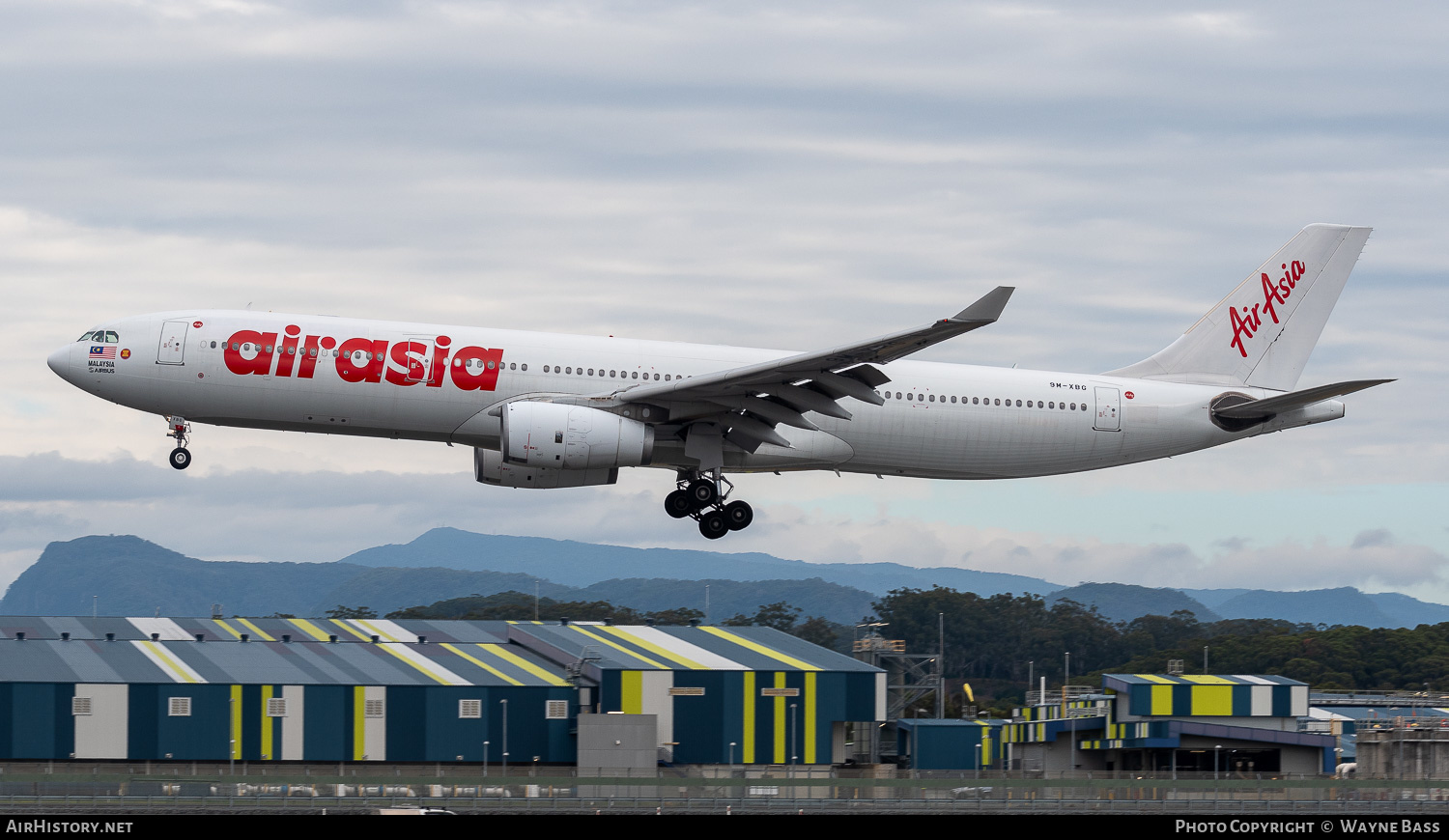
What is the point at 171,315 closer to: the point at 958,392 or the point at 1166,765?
the point at 958,392

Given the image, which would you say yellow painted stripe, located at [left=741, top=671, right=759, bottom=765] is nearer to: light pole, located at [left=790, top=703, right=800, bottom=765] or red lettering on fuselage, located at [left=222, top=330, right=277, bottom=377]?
light pole, located at [left=790, top=703, right=800, bottom=765]

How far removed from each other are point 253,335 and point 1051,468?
71.7 feet

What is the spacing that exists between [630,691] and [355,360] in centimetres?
1894

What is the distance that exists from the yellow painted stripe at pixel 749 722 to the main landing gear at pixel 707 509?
1316cm

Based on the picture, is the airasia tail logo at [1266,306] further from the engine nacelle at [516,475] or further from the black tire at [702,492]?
the engine nacelle at [516,475]

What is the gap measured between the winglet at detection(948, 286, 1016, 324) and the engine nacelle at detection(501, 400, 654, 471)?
9.25 meters

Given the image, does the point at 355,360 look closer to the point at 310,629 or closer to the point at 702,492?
the point at 702,492

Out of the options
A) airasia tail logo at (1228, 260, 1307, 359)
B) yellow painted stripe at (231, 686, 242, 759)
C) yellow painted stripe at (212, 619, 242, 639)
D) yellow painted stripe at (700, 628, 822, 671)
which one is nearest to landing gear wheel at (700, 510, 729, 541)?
yellow painted stripe at (700, 628, 822, 671)

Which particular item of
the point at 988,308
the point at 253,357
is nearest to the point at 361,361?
the point at 253,357

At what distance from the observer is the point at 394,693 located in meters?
52.3

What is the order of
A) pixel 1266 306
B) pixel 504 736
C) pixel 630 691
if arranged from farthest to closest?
pixel 630 691 < pixel 504 736 < pixel 1266 306

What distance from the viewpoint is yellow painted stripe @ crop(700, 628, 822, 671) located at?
57500mm

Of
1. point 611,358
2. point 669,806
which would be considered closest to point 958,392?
point 611,358

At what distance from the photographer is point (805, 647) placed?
6112cm
